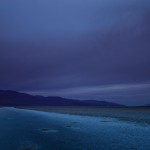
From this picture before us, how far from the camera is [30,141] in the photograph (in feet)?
127

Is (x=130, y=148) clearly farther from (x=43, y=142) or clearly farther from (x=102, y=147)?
(x=43, y=142)

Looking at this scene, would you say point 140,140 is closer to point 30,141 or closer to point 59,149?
point 59,149

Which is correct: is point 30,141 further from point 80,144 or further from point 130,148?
point 130,148

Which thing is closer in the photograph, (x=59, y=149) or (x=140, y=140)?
(x=59, y=149)

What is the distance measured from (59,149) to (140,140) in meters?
13.7

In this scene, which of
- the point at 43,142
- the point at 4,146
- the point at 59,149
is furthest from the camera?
the point at 43,142

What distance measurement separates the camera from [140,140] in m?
38.3

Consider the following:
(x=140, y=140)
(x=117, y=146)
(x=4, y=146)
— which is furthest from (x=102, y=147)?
(x=4, y=146)

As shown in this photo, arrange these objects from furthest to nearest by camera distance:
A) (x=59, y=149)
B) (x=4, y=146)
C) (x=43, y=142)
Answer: (x=43, y=142), (x=4, y=146), (x=59, y=149)

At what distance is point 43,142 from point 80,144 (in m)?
5.87

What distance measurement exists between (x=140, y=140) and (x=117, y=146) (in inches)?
252

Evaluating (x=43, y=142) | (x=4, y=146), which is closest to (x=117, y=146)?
Answer: (x=43, y=142)

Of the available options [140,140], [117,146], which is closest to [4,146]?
[117,146]

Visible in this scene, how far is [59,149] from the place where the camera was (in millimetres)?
32062
